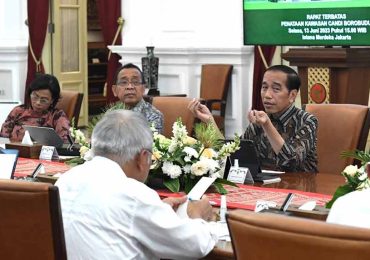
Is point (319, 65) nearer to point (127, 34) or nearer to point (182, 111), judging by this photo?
point (182, 111)

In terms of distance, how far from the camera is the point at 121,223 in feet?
9.01

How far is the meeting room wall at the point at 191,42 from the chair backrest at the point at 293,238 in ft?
22.9

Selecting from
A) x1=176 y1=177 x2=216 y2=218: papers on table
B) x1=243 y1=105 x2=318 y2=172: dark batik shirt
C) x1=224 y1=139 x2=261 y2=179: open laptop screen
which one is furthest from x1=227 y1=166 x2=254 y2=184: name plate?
x1=243 y1=105 x2=318 y2=172: dark batik shirt

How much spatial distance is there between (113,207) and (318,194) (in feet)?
4.46

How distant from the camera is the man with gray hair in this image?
108 inches

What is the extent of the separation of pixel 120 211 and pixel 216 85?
259 inches

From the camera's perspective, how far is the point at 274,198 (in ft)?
12.3

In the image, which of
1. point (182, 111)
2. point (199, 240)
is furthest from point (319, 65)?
point (199, 240)

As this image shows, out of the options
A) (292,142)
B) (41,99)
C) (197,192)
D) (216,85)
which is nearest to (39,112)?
(41,99)

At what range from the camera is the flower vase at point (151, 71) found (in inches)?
367

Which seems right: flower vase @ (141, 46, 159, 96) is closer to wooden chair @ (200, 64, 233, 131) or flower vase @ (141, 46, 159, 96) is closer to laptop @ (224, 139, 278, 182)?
wooden chair @ (200, 64, 233, 131)

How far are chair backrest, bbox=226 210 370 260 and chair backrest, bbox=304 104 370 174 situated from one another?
255 cm

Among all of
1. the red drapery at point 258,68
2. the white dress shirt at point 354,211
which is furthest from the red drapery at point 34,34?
the white dress shirt at point 354,211

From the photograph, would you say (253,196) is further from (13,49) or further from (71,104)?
(13,49)
